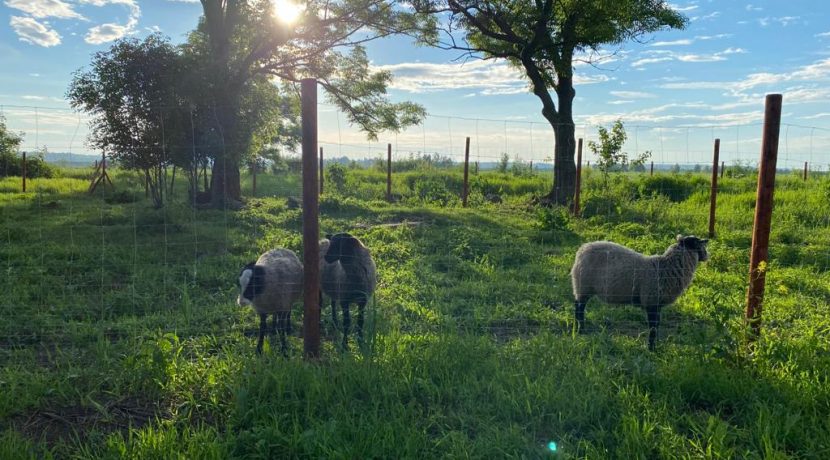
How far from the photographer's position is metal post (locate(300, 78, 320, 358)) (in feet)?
13.6

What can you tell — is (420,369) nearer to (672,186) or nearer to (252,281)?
(252,281)

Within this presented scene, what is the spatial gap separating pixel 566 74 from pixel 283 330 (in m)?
13.6

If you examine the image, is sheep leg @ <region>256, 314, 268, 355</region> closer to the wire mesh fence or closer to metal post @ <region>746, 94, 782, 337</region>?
the wire mesh fence

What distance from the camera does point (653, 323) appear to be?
5297 millimetres

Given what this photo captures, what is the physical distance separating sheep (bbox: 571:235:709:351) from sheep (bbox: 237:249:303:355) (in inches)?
123

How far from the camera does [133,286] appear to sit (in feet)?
21.8

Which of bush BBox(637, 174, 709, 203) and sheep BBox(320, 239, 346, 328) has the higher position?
bush BBox(637, 174, 709, 203)

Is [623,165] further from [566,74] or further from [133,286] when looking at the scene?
[133,286]

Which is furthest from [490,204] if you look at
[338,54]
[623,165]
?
[338,54]

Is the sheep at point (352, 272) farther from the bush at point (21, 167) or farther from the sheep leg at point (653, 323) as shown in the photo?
the bush at point (21, 167)

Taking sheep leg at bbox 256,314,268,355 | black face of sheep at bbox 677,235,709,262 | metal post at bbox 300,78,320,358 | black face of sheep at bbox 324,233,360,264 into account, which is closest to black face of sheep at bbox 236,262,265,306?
sheep leg at bbox 256,314,268,355

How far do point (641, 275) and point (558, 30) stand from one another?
12.6 meters

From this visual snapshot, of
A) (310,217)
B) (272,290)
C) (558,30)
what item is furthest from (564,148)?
(310,217)

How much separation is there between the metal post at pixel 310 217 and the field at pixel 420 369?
27 cm
